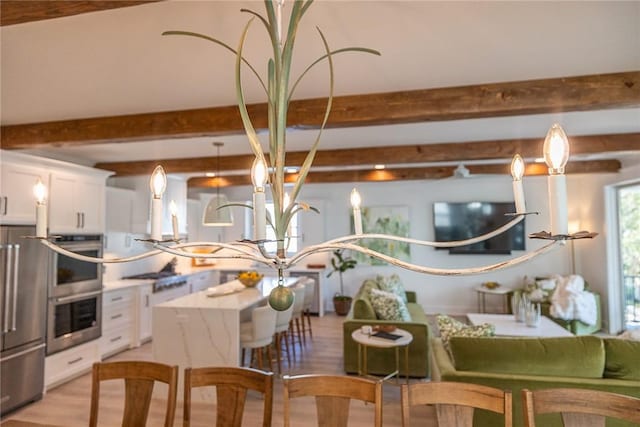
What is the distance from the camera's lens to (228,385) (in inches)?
63.4

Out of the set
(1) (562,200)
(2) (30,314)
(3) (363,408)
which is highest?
(1) (562,200)

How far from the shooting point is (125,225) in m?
5.23

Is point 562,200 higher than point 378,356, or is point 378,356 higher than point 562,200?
point 562,200

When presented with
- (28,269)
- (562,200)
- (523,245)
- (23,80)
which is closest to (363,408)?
(562,200)

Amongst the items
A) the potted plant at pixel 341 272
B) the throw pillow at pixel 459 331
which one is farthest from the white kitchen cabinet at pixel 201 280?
the throw pillow at pixel 459 331

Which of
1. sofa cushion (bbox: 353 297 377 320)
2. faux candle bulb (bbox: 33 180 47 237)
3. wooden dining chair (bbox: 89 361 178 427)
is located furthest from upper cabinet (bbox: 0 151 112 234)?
sofa cushion (bbox: 353 297 377 320)

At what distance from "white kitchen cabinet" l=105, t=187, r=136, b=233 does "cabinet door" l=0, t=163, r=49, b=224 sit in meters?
1.47

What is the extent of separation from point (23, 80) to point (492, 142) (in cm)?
439

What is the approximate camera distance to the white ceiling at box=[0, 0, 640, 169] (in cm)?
172

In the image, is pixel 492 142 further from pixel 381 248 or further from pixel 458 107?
pixel 381 248

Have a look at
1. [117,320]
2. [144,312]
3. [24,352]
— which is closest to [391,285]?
[144,312]

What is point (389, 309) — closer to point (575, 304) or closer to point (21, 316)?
point (575, 304)

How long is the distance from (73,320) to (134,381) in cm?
285

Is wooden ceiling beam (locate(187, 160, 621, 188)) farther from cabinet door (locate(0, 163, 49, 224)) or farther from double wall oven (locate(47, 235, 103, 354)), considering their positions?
cabinet door (locate(0, 163, 49, 224))
